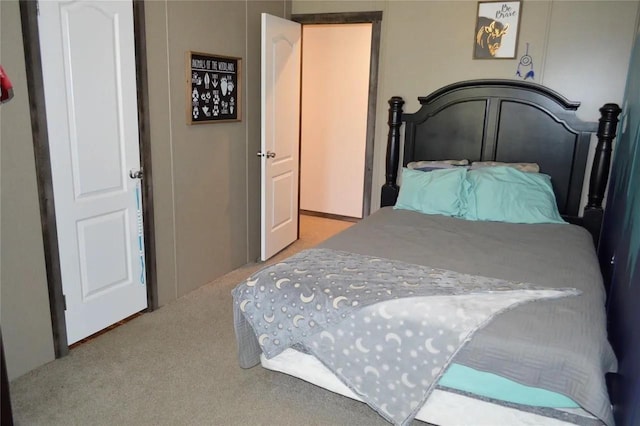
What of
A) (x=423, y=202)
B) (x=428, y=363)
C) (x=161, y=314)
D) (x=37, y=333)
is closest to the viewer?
(x=428, y=363)

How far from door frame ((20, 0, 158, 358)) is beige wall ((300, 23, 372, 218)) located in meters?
2.48

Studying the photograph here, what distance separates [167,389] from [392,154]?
247 centimetres

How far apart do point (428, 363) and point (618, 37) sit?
2800 mm

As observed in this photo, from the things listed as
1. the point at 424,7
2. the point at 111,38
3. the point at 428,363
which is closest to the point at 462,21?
the point at 424,7

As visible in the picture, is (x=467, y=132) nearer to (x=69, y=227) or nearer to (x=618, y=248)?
(x=618, y=248)

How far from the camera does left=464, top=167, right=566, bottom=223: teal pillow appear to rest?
330 centimetres

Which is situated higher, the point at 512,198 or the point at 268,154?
the point at 268,154

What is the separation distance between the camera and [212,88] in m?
3.46

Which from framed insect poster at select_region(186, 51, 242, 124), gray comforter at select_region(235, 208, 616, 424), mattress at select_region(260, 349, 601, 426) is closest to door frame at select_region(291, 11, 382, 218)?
gray comforter at select_region(235, 208, 616, 424)

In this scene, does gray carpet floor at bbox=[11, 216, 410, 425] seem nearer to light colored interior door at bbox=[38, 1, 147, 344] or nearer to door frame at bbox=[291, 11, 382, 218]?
light colored interior door at bbox=[38, 1, 147, 344]

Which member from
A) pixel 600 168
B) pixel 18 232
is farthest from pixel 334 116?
pixel 18 232

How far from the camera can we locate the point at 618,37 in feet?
11.0

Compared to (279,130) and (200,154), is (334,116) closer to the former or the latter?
(279,130)

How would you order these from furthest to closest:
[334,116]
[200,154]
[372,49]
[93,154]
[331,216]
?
[331,216] < [334,116] < [372,49] < [200,154] < [93,154]
